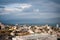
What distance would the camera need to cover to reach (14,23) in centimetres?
365

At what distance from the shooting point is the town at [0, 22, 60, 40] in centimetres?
357

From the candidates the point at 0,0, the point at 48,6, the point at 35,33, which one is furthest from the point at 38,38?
the point at 0,0

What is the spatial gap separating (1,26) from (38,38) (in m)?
0.79

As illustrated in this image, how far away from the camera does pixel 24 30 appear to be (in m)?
3.68

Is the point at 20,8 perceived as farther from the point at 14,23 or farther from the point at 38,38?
the point at 38,38

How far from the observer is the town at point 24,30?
11.7 ft

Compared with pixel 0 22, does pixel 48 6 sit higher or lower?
higher

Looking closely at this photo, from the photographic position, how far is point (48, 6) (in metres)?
3.82

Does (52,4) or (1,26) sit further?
(52,4)

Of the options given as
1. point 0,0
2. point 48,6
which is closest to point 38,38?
point 48,6

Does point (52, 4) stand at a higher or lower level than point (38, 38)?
higher

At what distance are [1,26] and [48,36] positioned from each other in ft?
3.24

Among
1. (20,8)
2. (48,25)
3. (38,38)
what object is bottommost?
(38,38)

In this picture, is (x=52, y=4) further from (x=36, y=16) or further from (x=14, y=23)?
(x=14, y=23)
